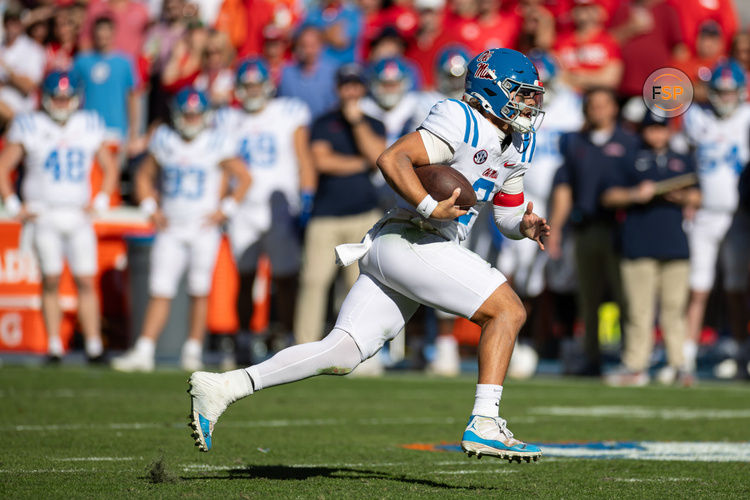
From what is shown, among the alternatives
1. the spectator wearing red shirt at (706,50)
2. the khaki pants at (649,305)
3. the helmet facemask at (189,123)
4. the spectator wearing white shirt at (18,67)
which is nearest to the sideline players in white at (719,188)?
the khaki pants at (649,305)

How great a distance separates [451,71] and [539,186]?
129 cm

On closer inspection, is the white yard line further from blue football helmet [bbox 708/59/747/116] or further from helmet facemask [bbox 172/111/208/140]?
helmet facemask [bbox 172/111/208/140]

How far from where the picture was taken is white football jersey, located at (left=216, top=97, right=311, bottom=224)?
10.7m

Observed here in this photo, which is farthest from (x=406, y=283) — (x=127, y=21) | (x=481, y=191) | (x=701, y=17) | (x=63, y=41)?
(x=127, y=21)

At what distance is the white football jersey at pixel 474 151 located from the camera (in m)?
4.74

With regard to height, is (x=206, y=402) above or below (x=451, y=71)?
below

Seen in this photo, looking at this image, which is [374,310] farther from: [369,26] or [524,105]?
[369,26]


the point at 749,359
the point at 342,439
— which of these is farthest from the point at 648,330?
the point at 342,439

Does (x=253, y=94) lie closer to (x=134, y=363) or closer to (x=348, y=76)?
(x=348, y=76)

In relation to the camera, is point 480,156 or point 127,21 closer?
point 480,156

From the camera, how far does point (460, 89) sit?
999 centimetres

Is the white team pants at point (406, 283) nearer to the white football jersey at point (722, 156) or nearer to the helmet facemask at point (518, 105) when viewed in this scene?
the helmet facemask at point (518, 105)

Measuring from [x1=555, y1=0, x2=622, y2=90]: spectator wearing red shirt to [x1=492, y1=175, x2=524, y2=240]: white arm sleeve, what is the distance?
6.43m

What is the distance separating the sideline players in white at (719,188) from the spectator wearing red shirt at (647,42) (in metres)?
1.46
